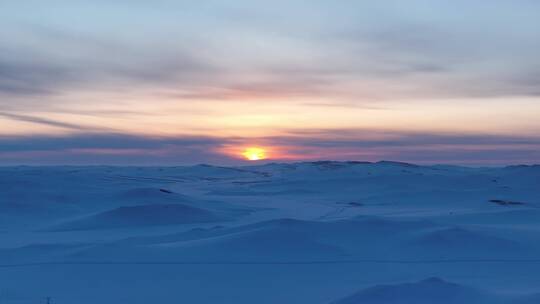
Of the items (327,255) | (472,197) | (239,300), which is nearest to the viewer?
(239,300)

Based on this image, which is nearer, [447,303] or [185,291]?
[447,303]

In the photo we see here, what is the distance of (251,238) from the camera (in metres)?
13.4

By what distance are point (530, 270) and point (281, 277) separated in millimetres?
4666

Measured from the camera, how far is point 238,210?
2364 cm

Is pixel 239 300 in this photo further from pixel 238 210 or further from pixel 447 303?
pixel 238 210

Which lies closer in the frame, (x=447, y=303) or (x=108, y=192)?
(x=447, y=303)

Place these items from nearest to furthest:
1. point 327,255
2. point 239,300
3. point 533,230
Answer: point 239,300 < point 327,255 < point 533,230

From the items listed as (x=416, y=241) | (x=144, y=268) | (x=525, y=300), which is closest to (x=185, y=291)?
(x=144, y=268)

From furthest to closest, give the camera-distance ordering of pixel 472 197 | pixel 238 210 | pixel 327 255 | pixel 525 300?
pixel 472 197, pixel 238 210, pixel 327 255, pixel 525 300

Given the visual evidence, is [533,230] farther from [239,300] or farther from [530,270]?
[239,300]

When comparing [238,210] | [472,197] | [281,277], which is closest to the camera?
[281,277]

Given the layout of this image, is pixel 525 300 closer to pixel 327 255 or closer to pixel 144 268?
pixel 327 255

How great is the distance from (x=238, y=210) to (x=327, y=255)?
11548mm

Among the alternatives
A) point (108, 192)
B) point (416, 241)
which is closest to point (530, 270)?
point (416, 241)
